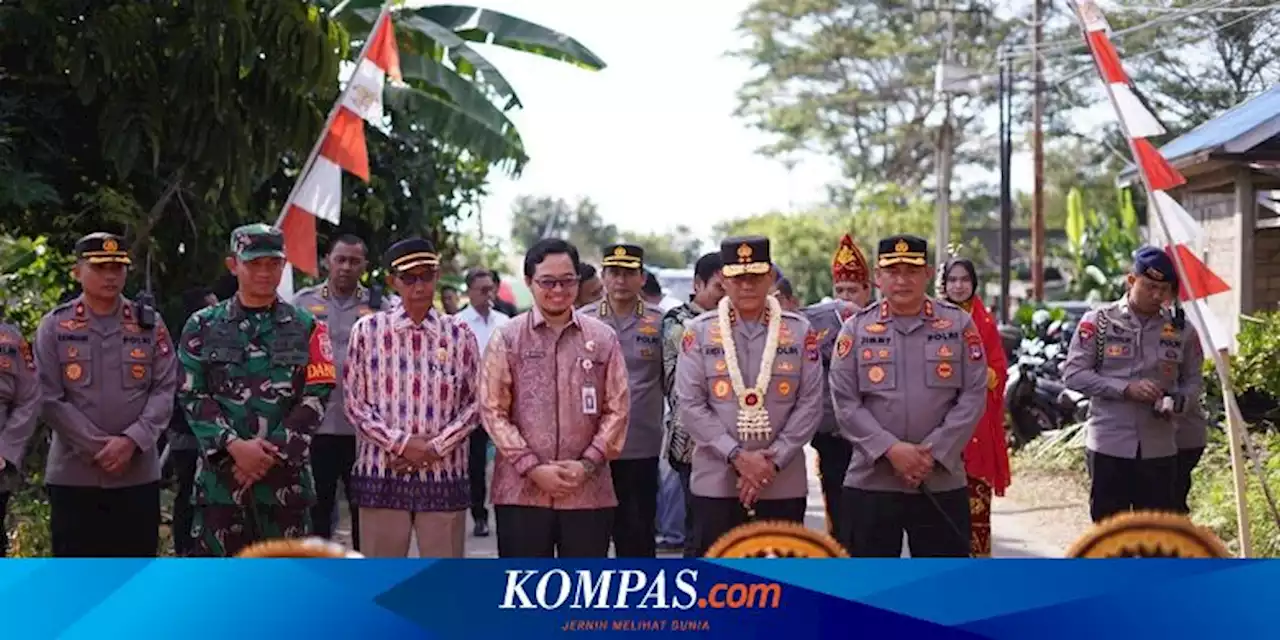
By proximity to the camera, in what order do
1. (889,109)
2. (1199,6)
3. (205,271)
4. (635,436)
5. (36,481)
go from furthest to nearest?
(889,109) → (1199,6) → (205,271) → (36,481) → (635,436)

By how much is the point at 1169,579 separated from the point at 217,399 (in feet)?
11.7

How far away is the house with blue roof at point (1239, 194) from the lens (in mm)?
10773

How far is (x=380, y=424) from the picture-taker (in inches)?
254

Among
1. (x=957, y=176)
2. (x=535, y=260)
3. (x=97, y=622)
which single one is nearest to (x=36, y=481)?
(x=535, y=260)

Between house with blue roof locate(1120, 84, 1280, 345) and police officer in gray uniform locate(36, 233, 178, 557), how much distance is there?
6.67m

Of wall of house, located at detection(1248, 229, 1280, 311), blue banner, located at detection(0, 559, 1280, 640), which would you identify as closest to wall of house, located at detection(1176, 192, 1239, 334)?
wall of house, located at detection(1248, 229, 1280, 311)

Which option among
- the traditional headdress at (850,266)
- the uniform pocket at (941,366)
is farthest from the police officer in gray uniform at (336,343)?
the uniform pocket at (941,366)

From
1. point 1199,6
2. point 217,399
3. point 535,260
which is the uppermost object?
point 1199,6

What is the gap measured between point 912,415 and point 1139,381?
6.29 ft

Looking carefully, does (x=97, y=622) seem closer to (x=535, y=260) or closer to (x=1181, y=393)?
(x=535, y=260)

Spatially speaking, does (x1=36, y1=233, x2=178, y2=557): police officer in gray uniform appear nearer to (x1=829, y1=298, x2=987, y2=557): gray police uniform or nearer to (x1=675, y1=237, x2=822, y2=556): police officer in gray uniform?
(x1=675, y1=237, x2=822, y2=556): police officer in gray uniform

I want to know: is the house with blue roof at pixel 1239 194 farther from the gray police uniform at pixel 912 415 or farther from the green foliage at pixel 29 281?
the green foliage at pixel 29 281

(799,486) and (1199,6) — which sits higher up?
(1199,6)

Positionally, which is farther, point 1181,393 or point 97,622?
point 1181,393
